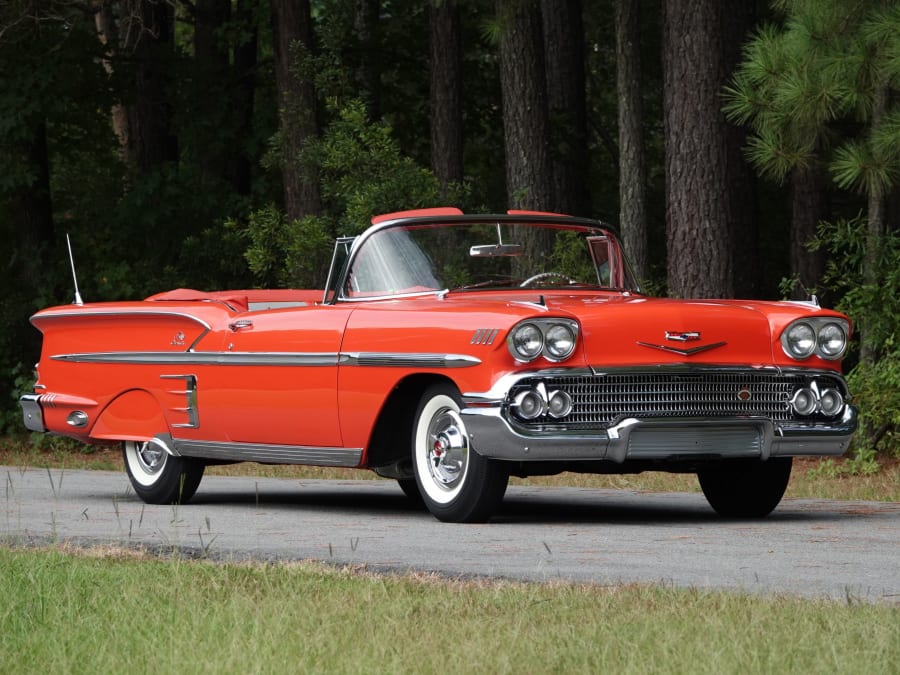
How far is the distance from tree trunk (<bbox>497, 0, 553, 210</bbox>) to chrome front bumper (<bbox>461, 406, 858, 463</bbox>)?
12.0 m

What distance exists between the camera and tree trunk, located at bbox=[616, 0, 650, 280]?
22172 mm

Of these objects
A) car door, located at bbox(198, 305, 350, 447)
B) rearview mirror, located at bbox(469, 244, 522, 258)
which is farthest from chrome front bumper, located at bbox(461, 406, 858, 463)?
rearview mirror, located at bbox(469, 244, 522, 258)

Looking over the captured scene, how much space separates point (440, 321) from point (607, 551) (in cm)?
172

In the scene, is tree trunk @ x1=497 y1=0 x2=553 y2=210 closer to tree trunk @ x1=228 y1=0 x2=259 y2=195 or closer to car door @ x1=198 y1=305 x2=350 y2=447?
tree trunk @ x1=228 y1=0 x2=259 y2=195

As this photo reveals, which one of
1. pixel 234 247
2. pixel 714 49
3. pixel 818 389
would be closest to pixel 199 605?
pixel 818 389

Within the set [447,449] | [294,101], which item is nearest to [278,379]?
[447,449]

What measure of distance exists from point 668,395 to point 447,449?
1149 millimetres

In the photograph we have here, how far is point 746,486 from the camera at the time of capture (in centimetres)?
959

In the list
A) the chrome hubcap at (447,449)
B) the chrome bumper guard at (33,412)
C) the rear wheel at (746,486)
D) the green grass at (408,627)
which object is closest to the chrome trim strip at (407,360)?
the chrome hubcap at (447,449)

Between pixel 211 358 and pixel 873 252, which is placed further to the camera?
pixel 873 252

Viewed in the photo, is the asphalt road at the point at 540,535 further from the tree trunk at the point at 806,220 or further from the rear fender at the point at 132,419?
the tree trunk at the point at 806,220

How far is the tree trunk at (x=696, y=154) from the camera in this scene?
17266 millimetres

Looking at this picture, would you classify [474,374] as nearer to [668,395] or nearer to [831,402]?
[668,395]

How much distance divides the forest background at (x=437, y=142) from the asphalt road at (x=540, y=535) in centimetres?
499
